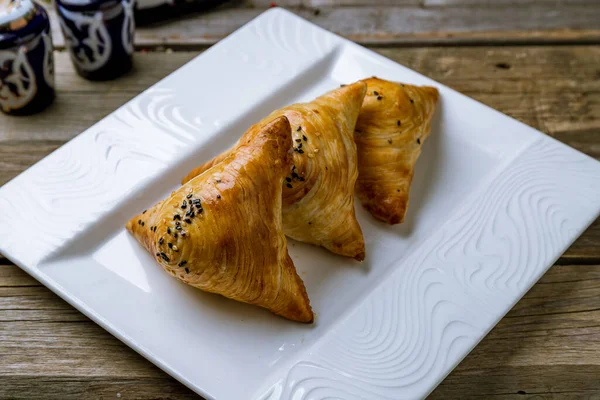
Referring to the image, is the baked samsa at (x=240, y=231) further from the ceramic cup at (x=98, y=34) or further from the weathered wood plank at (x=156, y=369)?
the ceramic cup at (x=98, y=34)

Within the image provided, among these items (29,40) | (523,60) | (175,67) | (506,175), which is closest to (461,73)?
(523,60)

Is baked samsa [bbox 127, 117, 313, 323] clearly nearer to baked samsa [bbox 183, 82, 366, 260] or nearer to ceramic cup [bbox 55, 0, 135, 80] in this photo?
baked samsa [bbox 183, 82, 366, 260]

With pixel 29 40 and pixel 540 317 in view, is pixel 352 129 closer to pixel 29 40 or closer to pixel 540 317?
pixel 540 317

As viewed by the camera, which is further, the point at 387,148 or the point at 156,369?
the point at 387,148

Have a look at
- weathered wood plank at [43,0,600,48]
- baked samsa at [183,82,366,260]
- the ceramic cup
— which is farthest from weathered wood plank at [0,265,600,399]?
weathered wood plank at [43,0,600,48]

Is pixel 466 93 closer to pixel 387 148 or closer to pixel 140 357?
pixel 387 148

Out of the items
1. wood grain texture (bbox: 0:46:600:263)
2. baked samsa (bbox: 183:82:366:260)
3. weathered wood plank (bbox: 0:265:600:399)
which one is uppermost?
baked samsa (bbox: 183:82:366:260)

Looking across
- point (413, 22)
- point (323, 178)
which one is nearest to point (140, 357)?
point (323, 178)
